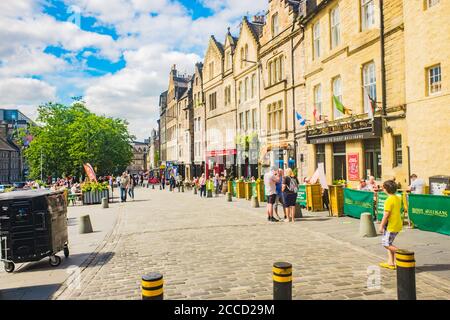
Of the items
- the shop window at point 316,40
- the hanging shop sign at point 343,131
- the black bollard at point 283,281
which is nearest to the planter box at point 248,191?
the hanging shop sign at point 343,131

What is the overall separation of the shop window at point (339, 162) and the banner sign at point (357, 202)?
18.2 feet

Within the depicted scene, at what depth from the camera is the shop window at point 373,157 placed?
16250 millimetres

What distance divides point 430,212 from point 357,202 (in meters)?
2.92

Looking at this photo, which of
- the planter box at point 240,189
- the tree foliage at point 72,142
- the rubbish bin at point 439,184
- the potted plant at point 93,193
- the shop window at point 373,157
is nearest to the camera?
the rubbish bin at point 439,184

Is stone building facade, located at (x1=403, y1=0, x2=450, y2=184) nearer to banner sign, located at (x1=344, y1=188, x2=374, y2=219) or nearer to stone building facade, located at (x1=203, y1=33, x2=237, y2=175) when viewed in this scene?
banner sign, located at (x1=344, y1=188, x2=374, y2=219)

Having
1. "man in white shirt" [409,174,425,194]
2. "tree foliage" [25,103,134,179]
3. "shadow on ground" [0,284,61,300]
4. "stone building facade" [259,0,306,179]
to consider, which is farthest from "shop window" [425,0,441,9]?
"tree foliage" [25,103,134,179]

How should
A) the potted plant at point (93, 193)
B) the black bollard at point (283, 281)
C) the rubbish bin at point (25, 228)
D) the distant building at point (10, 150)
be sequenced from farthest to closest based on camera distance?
the distant building at point (10, 150), the potted plant at point (93, 193), the rubbish bin at point (25, 228), the black bollard at point (283, 281)

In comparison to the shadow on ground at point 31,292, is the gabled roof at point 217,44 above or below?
above

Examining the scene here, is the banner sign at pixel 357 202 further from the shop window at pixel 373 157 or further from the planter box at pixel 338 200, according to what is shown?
the shop window at pixel 373 157

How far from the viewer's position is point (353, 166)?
17656 millimetres

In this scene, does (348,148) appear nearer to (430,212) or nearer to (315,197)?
(315,197)

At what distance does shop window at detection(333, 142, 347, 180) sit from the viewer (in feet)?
62.1

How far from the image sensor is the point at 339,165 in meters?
19.4
